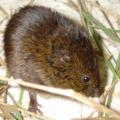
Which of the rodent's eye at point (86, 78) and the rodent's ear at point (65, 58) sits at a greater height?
the rodent's ear at point (65, 58)

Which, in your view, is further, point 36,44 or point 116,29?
point 116,29

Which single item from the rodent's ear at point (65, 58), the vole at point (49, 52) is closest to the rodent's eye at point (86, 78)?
the vole at point (49, 52)

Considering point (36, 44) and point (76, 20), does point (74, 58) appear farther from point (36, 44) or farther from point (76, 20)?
point (76, 20)

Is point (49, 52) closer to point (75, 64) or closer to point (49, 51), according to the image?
point (49, 51)

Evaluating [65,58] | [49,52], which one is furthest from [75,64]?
[49,52]

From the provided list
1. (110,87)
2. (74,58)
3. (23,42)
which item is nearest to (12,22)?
(23,42)

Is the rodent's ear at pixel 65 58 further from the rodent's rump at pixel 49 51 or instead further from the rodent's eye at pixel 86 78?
the rodent's eye at pixel 86 78

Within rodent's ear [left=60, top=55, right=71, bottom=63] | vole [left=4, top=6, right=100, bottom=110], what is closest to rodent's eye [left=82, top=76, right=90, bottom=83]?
vole [left=4, top=6, right=100, bottom=110]

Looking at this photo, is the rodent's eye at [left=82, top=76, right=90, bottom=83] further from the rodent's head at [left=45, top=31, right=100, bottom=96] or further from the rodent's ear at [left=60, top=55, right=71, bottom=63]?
the rodent's ear at [left=60, top=55, right=71, bottom=63]
